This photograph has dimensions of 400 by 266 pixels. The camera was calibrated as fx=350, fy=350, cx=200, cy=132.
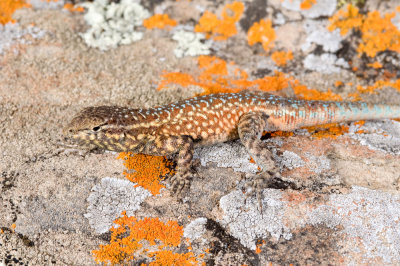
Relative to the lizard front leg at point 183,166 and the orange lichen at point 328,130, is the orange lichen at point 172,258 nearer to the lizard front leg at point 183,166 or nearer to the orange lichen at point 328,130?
the lizard front leg at point 183,166

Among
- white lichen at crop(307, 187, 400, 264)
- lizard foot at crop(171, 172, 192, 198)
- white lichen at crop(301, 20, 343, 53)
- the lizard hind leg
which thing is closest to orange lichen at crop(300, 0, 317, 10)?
white lichen at crop(301, 20, 343, 53)

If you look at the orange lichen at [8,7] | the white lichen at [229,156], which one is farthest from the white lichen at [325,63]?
the orange lichen at [8,7]

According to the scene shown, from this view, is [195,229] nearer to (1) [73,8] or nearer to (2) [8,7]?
(1) [73,8]

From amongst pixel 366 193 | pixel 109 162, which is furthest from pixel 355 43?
pixel 109 162

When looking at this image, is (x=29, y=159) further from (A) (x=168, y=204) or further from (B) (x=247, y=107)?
(B) (x=247, y=107)

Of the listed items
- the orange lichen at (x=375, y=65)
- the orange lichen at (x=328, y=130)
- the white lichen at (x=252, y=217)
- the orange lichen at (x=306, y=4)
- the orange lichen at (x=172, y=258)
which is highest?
the orange lichen at (x=306, y=4)
